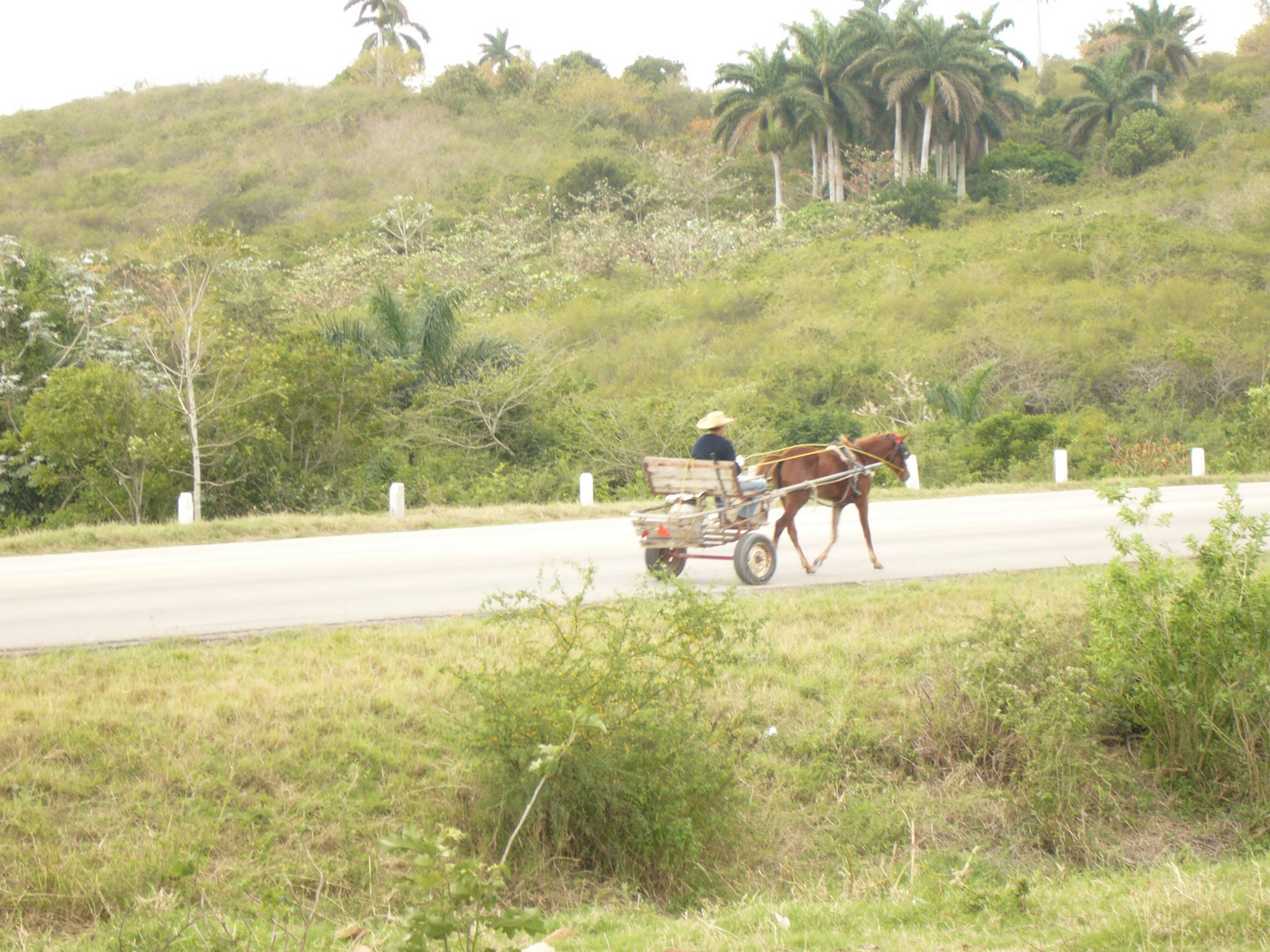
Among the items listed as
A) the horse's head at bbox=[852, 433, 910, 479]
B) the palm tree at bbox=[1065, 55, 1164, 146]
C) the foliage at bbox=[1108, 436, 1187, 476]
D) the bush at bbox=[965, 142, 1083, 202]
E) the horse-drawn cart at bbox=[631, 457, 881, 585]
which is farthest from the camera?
the palm tree at bbox=[1065, 55, 1164, 146]

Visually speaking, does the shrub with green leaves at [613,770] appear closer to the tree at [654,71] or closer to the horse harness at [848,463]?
the horse harness at [848,463]

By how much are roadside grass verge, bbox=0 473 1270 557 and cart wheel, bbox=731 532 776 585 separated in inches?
242

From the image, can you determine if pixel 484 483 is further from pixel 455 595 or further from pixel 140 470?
pixel 455 595

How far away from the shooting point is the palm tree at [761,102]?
176 feet

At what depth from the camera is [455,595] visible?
427 inches

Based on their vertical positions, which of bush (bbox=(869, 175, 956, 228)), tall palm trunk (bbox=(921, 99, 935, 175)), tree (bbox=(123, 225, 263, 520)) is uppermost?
tall palm trunk (bbox=(921, 99, 935, 175))

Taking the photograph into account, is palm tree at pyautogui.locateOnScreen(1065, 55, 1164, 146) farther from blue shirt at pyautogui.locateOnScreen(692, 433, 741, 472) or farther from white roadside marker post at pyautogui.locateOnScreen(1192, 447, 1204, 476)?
blue shirt at pyautogui.locateOnScreen(692, 433, 741, 472)

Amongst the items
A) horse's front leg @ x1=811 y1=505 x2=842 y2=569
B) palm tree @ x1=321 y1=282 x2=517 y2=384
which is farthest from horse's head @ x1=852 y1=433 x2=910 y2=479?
palm tree @ x1=321 y1=282 x2=517 y2=384

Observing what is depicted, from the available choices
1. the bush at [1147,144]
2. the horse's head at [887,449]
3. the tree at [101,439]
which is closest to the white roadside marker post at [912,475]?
the horse's head at [887,449]

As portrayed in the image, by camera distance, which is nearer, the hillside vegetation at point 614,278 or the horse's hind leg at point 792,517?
the horse's hind leg at point 792,517

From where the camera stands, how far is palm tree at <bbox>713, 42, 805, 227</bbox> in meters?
53.7

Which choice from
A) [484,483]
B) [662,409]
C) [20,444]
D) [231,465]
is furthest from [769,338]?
[20,444]

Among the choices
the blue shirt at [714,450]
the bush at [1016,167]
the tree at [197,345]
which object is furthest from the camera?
the bush at [1016,167]

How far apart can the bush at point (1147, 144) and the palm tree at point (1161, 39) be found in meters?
10.5
